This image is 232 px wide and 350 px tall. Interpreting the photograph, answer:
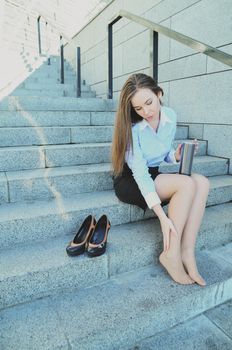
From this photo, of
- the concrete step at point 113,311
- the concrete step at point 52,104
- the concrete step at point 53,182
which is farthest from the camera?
the concrete step at point 52,104

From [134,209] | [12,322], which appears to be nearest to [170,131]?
[134,209]

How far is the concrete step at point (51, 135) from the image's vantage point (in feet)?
8.30

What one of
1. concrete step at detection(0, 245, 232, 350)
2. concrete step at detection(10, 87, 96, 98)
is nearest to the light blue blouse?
concrete step at detection(0, 245, 232, 350)

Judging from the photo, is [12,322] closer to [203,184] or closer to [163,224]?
[163,224]

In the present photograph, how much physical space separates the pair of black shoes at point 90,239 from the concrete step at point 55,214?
0.19 m

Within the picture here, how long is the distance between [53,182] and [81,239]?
61 centimetres

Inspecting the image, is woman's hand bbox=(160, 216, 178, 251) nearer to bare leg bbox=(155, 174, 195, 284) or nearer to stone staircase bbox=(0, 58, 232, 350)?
bare leg bbox=(155, 174, 195, 284)

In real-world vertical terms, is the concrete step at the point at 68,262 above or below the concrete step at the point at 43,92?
below

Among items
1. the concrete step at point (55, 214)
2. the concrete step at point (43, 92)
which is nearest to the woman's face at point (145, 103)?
the concrete step at point (55, 214)

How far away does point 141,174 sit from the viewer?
Result: 1.68m

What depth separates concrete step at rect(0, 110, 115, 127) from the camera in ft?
9.29

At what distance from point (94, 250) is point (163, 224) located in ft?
1.39

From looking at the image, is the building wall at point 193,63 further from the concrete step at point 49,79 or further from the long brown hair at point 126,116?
the concrete step at point 49,79

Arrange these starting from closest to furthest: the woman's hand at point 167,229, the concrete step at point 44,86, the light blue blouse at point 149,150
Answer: the woman's hand at point 167,229 → the light blue blouse at point 149,150 → the concrete step at point 44,86
